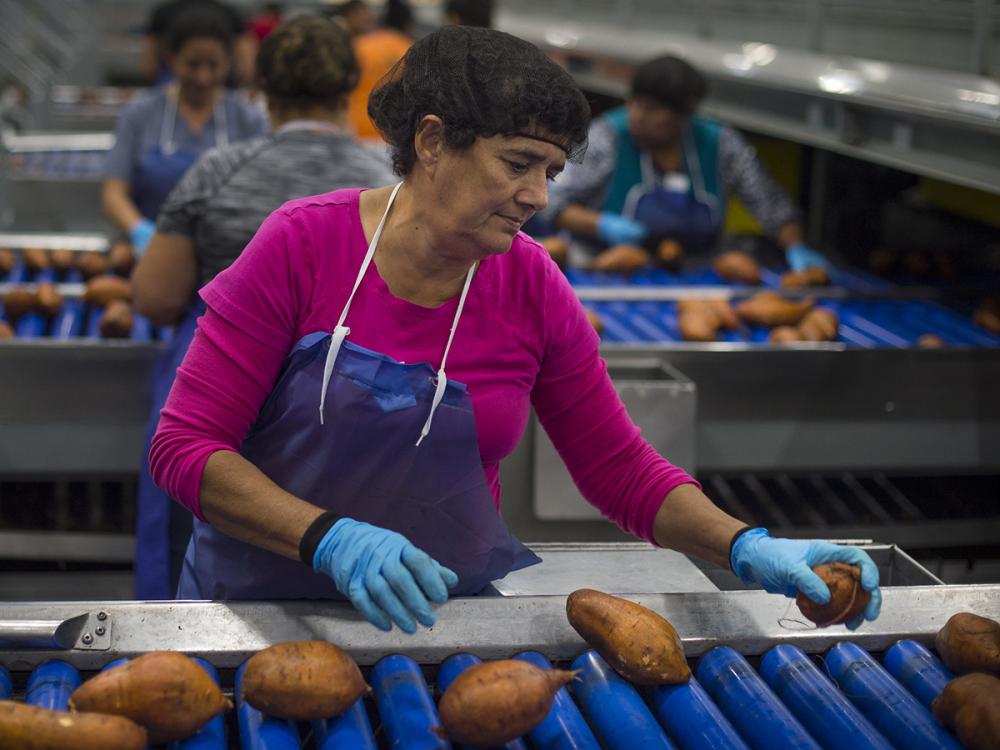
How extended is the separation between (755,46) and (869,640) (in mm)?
3979

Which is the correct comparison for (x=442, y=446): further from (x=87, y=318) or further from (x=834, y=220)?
(x=834, y=220)

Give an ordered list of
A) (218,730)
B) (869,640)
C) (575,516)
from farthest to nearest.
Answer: (575,516) → (869,640) → (218,730)

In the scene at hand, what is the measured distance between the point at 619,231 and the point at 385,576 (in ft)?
10.9

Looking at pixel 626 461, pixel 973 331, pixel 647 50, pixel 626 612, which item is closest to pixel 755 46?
pixel 647 50

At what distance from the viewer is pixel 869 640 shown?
1797mm

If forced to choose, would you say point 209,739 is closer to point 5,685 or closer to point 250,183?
point 5,685

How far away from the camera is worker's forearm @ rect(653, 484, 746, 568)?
73.3 inches

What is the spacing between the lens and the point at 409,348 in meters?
1.82

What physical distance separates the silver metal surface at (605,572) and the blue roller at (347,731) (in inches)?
16.7

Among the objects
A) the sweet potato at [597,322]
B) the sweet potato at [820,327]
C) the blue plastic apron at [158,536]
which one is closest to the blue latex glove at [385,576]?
the blue plastic apron at [158,536]

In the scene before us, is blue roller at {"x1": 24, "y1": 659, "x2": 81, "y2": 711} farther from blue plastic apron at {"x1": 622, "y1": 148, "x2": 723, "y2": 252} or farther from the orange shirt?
the orange shirt

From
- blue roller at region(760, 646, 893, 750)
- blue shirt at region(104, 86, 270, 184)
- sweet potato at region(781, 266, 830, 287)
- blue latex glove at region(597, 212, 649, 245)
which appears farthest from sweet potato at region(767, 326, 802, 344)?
blue shirt at region(104, 86, 270, 184)

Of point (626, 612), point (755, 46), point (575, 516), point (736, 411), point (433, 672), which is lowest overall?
point (575, 516)

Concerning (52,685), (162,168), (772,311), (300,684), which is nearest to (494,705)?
(300,684)
